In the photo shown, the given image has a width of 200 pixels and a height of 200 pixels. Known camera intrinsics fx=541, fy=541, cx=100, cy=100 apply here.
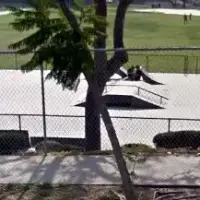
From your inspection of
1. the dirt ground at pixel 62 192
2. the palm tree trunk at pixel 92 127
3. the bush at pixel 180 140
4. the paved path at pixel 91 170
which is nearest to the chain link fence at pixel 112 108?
the palm tree trunk at pixel 92 127

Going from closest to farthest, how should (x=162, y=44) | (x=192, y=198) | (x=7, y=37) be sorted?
(x=192, y=198), (x=162, y=44), (x=7, y=37)

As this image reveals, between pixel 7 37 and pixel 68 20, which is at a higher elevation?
pixel 68 20

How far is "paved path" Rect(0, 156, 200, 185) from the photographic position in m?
7.28

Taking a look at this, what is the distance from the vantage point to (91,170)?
7730 millimetres

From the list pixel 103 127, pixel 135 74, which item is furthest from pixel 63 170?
pixel 135 74

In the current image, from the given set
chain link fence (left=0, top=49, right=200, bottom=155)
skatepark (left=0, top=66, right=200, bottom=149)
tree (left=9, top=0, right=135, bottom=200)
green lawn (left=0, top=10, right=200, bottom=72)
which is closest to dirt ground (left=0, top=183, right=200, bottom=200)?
tree (left=9, top=0, right=135, bottom=200)

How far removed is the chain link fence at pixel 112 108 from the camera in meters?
16.2

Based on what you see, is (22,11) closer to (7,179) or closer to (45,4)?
(45,4)

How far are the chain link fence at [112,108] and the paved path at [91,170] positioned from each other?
9.50 ft

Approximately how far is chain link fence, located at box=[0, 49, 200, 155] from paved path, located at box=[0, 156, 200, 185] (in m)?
2.90

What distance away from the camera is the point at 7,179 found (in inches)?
292

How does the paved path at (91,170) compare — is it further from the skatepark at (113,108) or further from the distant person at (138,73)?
the distant person at (138,73)

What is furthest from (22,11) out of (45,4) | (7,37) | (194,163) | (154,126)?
(7,37)

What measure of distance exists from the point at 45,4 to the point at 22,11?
0.93 ft
